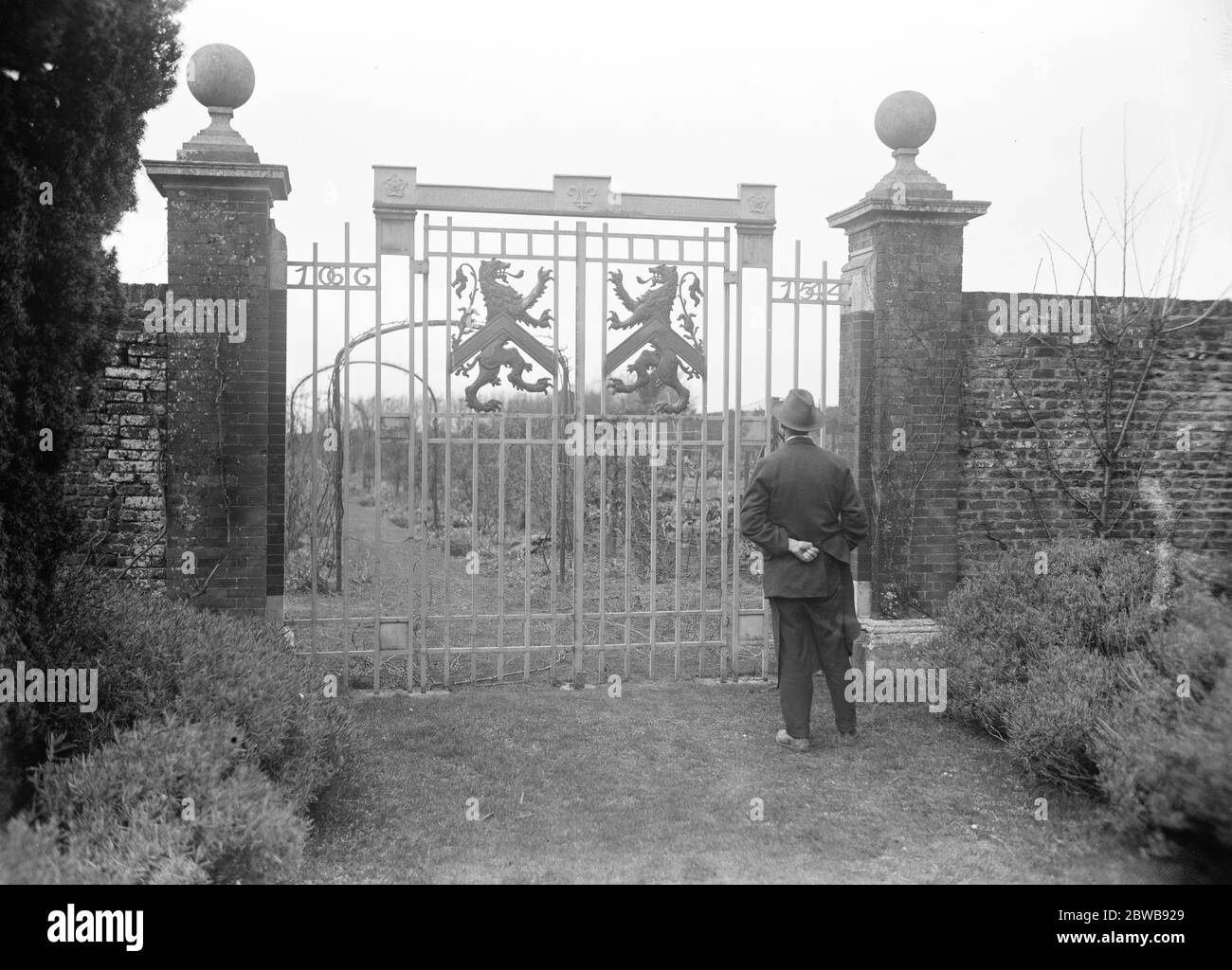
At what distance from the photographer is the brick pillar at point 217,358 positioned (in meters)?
6.62

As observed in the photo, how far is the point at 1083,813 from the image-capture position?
4883mm

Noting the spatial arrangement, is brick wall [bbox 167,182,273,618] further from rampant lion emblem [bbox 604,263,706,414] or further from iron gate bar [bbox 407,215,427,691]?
rampant lion emblem [bbox 604,263,706,414]

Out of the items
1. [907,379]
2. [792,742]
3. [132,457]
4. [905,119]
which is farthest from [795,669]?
[132,457]

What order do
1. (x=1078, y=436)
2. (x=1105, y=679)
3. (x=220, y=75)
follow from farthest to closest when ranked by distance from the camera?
(x=1078, y=436) < (x=220, y=75) < (x=1105, y=679)

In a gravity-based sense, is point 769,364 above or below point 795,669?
above

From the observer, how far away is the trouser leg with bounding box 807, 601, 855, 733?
594cm

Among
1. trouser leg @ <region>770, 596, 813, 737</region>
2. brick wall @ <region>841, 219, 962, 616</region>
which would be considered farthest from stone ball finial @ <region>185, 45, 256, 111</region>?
trouser leg @ <region>770, 596, 813, 737</region>

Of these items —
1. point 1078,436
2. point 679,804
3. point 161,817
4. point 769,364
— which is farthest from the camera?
point 1078,436

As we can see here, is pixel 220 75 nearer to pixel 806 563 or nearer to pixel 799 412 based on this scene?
pixel 799 412

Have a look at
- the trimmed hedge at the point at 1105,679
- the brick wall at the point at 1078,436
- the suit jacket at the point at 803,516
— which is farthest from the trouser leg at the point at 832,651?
the brick wall at the point at 1078,436

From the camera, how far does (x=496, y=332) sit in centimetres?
691

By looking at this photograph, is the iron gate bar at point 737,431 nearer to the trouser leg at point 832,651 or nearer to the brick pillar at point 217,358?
the trouser leg at point 832,651

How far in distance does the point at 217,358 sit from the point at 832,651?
4195mm
